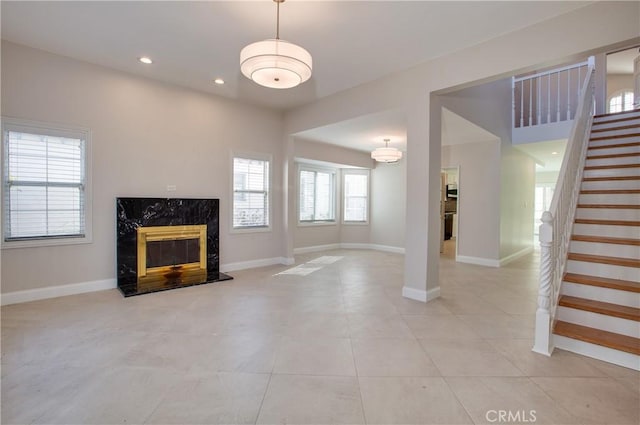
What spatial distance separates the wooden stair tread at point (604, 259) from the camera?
110 inches

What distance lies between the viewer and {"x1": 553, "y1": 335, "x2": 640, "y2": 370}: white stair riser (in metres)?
2.27

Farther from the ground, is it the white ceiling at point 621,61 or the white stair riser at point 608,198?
the white ceiling at point 621,61

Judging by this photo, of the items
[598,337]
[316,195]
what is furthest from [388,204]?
[598,337]

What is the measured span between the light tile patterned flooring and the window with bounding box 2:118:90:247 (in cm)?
89

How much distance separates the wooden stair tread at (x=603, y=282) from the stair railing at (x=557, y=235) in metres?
0.09

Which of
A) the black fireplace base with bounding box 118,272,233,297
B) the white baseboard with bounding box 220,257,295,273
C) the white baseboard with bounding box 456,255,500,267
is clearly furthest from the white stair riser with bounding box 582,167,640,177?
the black fireplace base with bounding box 118,272,233,297

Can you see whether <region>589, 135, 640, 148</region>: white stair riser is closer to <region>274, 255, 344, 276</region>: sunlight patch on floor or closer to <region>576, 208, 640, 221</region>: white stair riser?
<region>576, 208, 640, 221</region>: white stair riser

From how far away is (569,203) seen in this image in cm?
352

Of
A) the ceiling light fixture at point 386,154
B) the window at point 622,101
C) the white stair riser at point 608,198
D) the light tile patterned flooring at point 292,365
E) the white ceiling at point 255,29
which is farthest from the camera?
the window at point 622,101

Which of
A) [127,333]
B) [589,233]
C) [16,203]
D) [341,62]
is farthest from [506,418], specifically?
[16,203]

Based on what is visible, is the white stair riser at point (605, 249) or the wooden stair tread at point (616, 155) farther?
the wooden stair tread at point (616, 155)

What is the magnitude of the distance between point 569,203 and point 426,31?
2.62 meters

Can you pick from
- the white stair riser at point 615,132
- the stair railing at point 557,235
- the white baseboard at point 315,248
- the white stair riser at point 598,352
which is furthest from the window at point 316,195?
the white stair riser at point 598,352

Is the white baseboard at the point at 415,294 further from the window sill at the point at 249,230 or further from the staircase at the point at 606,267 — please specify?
the window sill at the point at 249,230
